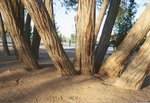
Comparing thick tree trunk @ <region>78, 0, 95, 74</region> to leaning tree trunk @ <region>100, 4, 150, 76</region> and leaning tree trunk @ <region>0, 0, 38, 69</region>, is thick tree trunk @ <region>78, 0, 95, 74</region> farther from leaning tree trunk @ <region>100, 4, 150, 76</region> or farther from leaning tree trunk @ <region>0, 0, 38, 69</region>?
leaning tree trunk @ <region>0, 0, 38, 69</region>

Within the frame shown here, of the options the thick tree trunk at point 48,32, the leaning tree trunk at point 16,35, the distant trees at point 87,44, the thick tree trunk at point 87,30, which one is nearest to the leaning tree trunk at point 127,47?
the distant trees at point 87,44

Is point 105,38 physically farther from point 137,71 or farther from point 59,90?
point 59,90

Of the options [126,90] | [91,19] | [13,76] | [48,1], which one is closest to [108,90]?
[126,90]

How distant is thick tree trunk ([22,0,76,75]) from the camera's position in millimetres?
6949

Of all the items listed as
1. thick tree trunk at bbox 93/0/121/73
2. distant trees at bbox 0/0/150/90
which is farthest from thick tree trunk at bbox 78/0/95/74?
thick tree trunk at bbox 93/0/121/73

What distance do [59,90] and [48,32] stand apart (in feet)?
4.19

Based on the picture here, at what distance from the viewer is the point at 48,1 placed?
9.66 meters

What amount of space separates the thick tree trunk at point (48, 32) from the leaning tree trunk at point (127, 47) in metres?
1.02

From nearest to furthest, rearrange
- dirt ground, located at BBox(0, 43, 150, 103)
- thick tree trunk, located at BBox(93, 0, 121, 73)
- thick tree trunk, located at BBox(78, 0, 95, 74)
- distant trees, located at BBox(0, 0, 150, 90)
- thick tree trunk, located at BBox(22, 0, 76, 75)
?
1. dirt ground, located at BBox(0, 43, 150, 103)
2. thick tree trunk, located at BBox(22, 0, 76, 75)
3. distant trees, located at BBox(0, 0, 150, 90)
4. thick tree trunk, located at BBox(78, 0, 95, 74)
5. thick tree trunk, located at BBox(93, 0, 121, 73)

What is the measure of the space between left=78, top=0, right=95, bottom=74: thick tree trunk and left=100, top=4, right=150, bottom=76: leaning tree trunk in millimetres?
541

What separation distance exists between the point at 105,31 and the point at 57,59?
77.3 inches

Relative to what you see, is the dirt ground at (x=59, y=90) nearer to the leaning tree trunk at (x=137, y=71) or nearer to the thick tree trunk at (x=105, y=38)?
the leaning tree trunk at (x=137, y=71)

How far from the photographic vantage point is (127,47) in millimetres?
7977

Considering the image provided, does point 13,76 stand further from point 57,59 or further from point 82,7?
point 82,7
